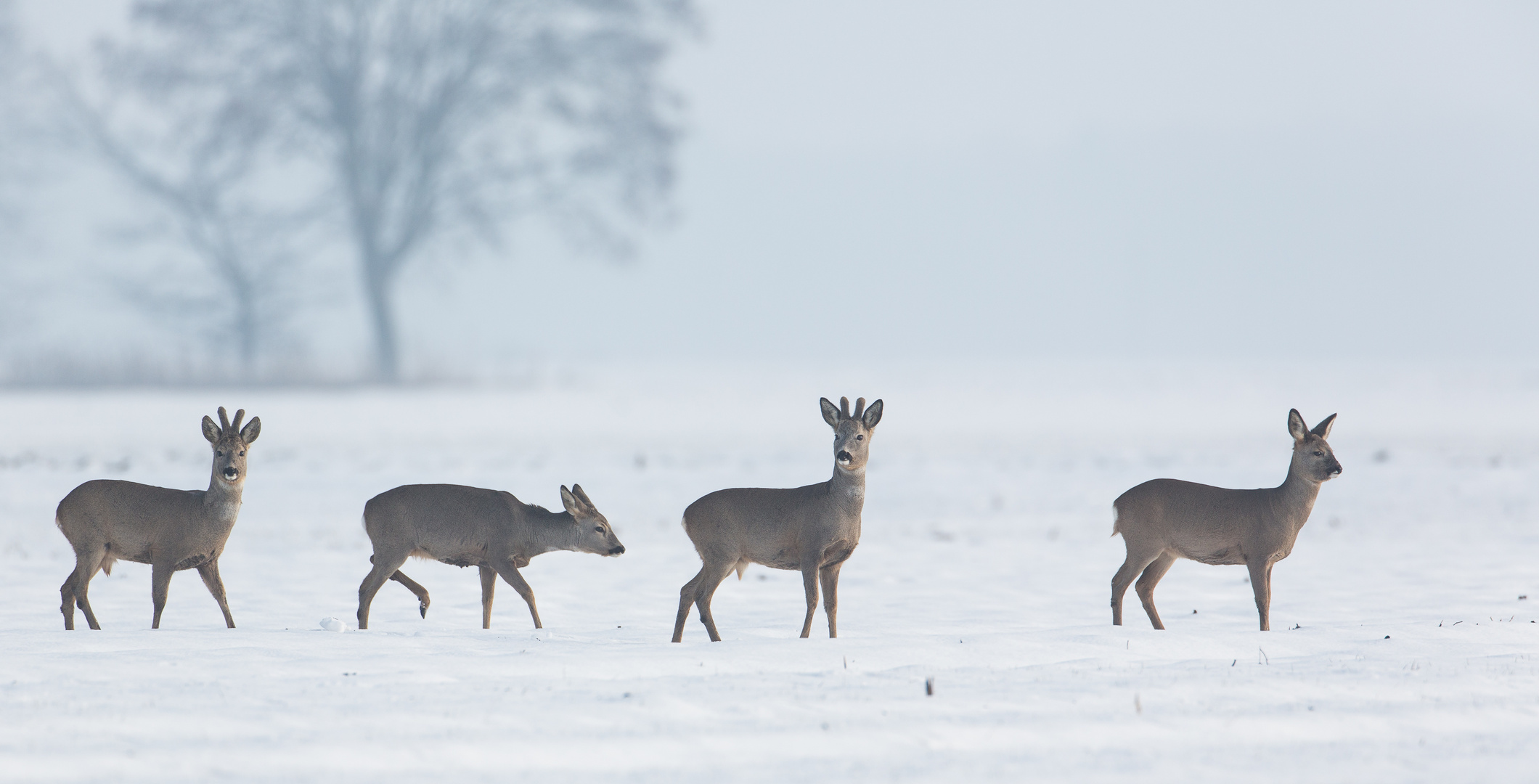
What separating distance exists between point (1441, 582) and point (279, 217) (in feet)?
121

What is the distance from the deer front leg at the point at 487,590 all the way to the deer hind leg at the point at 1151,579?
11.5 ft

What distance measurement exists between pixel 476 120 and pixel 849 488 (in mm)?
34841

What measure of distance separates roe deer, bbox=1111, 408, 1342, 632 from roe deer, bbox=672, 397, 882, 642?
5.37 ft

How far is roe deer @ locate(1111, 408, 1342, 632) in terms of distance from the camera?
9.05m

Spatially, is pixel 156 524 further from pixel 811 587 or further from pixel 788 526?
pixel 811 587

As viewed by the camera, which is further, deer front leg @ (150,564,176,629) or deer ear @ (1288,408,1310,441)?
deer ear @ (1288,408,1310,441)

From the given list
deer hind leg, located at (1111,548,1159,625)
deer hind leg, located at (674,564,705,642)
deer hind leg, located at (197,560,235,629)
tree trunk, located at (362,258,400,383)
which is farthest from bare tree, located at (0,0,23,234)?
deer hind leg, located at (1111,548,1159,625)

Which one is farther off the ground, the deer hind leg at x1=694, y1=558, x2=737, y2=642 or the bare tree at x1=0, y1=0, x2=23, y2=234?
the bare tree at x1=0, y1=0, x2=23, y2=234

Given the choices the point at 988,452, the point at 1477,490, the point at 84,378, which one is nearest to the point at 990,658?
the point at 1477,490

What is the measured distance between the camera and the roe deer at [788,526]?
8531mm

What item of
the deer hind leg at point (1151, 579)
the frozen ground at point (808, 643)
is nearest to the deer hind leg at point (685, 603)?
the frozen ground at point (808, 643)

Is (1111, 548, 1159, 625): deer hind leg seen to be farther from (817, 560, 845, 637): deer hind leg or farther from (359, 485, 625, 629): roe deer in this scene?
(359, 485, 625, 629): roe deer

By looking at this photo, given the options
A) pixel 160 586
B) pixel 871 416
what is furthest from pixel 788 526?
pixel 160 586

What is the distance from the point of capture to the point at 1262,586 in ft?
29.8
